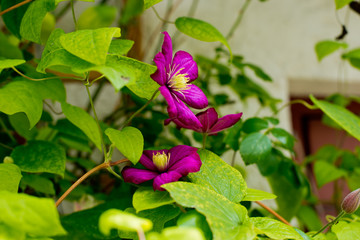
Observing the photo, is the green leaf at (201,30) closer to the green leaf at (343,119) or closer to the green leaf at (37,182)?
the green leaf at (343,119)

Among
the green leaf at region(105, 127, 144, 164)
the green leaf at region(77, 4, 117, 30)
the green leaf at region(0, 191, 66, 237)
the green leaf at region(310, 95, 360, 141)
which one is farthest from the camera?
the green leaf at region(77, 4, 117, 30)

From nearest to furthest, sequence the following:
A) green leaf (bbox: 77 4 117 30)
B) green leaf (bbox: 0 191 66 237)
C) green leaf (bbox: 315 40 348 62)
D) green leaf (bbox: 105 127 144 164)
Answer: green leaf (bbox: 0 191 66 237) < green leaf (bbox: 105 127 144 164) < green leaf (bbox: 315 40 348 62) < green leaf (bbox: 77 4 117 30)

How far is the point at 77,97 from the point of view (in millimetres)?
1003

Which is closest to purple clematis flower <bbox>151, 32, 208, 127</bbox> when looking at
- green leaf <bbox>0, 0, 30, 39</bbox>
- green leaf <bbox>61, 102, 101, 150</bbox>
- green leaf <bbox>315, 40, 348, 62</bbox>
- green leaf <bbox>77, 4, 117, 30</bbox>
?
green leaf <bbox>61, 102, 101, 150</bbox>

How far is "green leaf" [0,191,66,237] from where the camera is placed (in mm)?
223

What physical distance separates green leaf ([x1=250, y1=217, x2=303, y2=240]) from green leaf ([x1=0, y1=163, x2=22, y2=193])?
8.4 inches

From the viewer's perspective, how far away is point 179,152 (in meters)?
0.37

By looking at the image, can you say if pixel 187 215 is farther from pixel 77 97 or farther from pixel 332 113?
pixel 77 97

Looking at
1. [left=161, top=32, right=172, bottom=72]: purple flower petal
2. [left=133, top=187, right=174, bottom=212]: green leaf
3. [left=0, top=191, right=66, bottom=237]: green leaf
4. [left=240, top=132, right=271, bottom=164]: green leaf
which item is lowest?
[left=240, top=132, right=271, bottom=164]: green leaf

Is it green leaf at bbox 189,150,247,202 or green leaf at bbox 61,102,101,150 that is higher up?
green leaf at bbox 61,102,101,150

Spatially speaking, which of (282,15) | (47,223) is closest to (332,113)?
(47,223)

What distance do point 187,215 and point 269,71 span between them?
2.83 feet

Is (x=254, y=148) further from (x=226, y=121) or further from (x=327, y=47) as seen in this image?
(x=327, y=47)

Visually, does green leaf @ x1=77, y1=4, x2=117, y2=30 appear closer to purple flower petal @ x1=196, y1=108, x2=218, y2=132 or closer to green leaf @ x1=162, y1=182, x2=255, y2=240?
purple flower petal @ x1=196, y1=108, x2=218, y2=132
